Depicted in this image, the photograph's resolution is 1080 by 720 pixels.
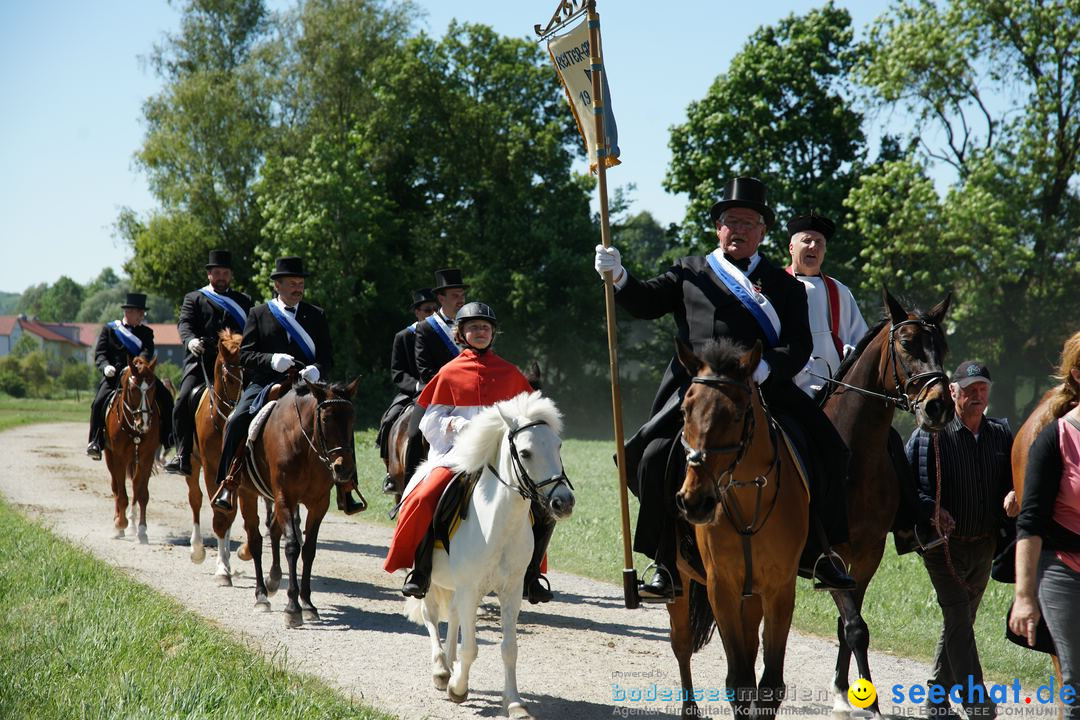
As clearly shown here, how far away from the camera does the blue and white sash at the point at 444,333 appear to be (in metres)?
11.3

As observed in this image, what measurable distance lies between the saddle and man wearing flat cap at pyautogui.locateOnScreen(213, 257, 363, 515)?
3.94 metres

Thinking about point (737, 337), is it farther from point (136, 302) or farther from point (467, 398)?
point (136, 302)

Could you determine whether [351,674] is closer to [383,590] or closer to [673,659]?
[673,659]

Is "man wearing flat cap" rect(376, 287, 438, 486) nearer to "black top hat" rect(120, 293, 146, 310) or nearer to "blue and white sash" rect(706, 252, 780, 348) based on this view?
"blue and white sash" rect(706, 252, 780, 348)

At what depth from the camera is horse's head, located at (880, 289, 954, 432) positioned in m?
6.76

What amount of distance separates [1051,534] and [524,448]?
333 cm

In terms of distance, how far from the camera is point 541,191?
1863 inches

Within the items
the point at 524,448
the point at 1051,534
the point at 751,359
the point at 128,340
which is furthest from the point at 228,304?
the point at 1051,534

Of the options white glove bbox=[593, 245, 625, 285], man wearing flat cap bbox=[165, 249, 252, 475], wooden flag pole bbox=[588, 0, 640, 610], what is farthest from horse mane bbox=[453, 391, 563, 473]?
man wearing flat cap bbox=[165, 249, 252, 475]

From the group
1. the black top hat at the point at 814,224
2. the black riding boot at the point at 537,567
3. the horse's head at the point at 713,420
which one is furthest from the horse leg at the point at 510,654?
the black top hat at the point at 814,224

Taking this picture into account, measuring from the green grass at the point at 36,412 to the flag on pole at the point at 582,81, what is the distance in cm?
3544

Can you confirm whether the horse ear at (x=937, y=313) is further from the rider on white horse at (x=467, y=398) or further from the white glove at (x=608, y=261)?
the rider on white horse at (x=467, y=398)

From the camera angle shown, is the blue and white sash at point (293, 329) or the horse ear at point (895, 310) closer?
the horse ear at point (895, 310)

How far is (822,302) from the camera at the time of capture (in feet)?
28.9
